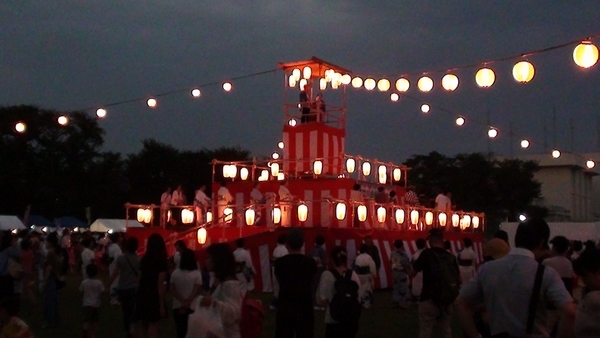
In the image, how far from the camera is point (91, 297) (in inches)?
438

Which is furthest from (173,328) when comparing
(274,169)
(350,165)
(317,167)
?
(274,169)

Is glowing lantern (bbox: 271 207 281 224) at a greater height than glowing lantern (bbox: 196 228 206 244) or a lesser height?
greater

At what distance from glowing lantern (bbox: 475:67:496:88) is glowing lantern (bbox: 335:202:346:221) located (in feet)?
24.4

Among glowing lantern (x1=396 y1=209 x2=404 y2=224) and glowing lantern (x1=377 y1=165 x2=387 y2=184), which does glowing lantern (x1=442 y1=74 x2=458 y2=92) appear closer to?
glowing lantern (x1=396 y1=209 x2=404 y2=224)

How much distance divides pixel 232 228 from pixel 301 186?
11.9 feet


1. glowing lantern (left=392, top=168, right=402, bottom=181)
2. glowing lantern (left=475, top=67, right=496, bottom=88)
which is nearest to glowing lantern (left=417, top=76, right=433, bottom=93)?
glowing lantern (left=475, top=67, right=496, bottom=88)

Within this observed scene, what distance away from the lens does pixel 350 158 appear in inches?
1044

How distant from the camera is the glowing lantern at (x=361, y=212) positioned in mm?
23172

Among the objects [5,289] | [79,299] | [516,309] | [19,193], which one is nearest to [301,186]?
[79,299]

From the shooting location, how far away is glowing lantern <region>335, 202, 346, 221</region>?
73.7 ft

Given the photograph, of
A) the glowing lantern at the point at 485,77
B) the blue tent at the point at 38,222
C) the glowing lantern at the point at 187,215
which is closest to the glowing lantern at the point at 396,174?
the glowing lantern at the point at 187,215

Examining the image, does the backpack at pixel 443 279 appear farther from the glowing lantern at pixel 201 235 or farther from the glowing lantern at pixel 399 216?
the glowing lantern at pixel 399 216

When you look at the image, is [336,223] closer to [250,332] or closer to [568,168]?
[250,332]

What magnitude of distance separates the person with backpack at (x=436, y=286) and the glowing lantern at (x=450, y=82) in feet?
30.7
